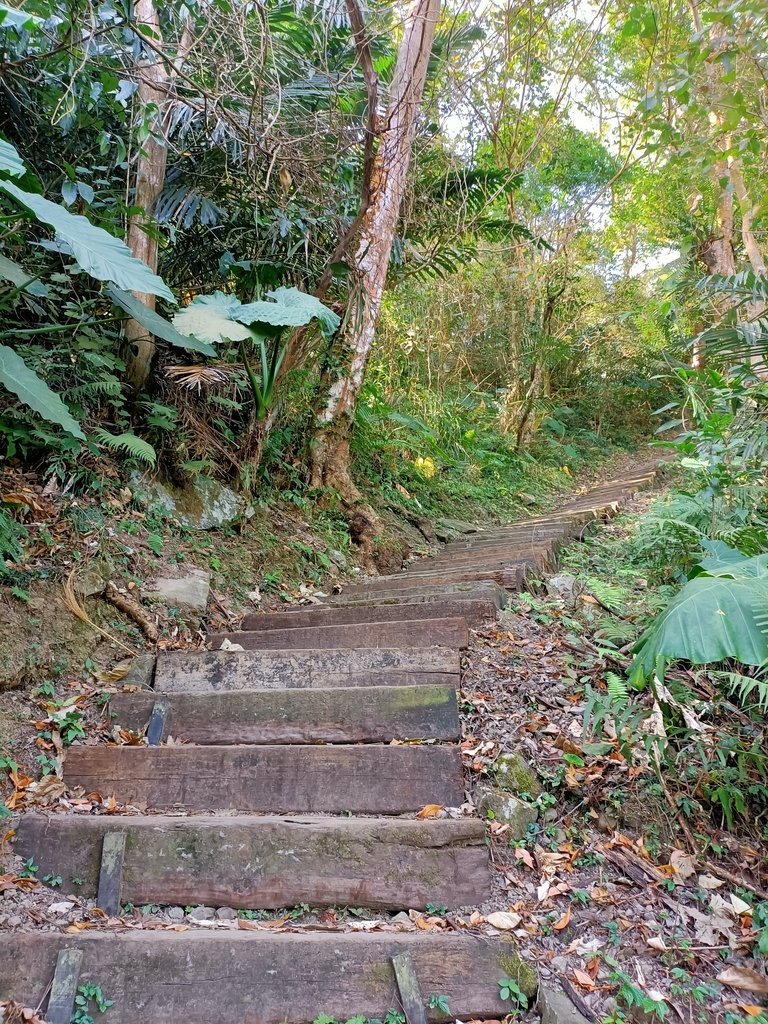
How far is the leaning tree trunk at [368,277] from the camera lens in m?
5.31

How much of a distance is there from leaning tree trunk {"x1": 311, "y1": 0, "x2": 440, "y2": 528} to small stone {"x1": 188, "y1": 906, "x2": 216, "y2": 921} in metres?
3.63

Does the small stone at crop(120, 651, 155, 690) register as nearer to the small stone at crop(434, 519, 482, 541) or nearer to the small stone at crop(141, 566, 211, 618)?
the small stone at crop(141, 566, 211, 618)

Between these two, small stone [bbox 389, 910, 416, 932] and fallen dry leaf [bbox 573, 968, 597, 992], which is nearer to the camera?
fallen dry leaf [bbox 573, 968, 597, 992]

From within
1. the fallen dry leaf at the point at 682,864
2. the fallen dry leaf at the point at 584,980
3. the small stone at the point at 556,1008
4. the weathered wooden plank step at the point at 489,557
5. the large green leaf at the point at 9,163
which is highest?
the large green leaf at the point at 9,163

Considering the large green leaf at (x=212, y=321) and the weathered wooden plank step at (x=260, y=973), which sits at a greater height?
the large green leaf at (x=212, y=321)

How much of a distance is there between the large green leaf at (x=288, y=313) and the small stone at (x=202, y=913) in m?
2.65

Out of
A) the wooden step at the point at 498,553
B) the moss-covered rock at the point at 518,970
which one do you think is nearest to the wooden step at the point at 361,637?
the wooden step at the point at 498,553

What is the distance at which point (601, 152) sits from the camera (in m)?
12.3

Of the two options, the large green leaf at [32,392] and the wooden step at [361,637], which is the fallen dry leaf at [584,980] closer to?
the wooden step at [361,637]

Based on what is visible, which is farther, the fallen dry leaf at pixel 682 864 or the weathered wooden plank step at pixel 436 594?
the weathered wooden plank step at pixel 436 594

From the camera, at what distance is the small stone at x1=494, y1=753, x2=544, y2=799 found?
2.17 metres

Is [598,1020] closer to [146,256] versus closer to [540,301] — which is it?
[146,256]

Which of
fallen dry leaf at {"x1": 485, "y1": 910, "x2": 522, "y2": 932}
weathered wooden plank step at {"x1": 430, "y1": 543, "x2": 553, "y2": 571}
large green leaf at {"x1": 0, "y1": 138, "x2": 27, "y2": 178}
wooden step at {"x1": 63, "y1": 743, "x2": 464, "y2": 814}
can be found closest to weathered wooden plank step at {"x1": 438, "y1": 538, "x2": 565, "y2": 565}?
weathered wooden plank step at {"x1": 430, "y1": 543, "x2": 553, "y2": 571}

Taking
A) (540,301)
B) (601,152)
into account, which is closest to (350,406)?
(540,301)
